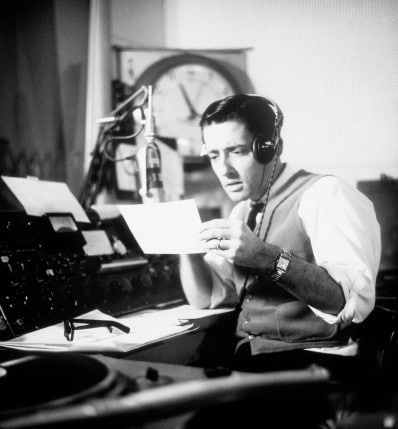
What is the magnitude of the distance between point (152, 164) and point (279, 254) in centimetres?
65

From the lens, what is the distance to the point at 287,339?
129cm

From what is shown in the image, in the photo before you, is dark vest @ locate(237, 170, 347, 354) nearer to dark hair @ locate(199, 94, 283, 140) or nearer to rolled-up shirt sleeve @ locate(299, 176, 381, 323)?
rolled-up shirt sleeve @ locate(299, 176, 381, 323)

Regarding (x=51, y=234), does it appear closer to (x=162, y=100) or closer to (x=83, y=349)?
(x=83, y=349)

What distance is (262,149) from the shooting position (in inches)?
55.1

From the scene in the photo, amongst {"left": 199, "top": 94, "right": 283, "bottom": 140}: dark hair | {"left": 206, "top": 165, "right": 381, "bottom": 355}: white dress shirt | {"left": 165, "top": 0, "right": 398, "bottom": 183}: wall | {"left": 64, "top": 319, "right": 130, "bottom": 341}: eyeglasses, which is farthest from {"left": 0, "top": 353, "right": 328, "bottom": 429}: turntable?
{"left": 165, "top": 0, "right": 398, "bottom": 183}: wall

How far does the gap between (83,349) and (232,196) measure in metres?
0.75

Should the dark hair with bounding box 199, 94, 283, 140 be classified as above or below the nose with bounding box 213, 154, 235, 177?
above

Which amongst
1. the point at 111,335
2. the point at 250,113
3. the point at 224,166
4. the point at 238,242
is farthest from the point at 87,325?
the point at 250,113

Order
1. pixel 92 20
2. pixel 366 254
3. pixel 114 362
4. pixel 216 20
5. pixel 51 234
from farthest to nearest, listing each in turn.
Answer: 1. pixel 216 20
2. pixel 92 20
3. pixel 51 234
4. pixel 366 254
5. pixel 114 362

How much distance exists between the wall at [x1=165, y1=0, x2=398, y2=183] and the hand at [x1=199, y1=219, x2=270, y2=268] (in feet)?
4.49

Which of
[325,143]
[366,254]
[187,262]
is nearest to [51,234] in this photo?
[187,262]

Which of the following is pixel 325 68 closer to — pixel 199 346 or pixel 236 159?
pixel 236 159

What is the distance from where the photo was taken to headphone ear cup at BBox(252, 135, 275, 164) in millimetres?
1396

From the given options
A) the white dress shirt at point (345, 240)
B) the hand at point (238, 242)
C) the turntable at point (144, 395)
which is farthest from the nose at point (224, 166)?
the turntable at point (144, 395)
